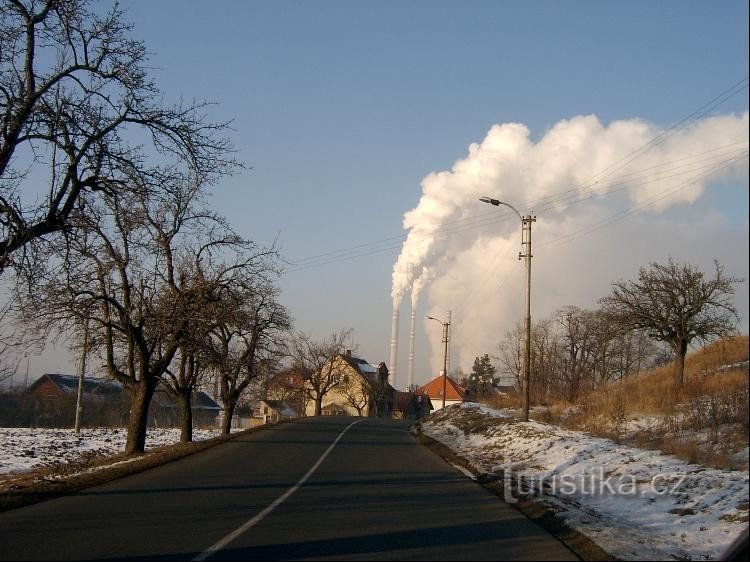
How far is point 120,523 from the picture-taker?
33.3 ft

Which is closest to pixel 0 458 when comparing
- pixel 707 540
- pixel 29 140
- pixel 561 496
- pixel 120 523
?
pixel 29 140

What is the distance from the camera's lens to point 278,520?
1062 centimetres

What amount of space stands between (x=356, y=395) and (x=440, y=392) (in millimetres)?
26335

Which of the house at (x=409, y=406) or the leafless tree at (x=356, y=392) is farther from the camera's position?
the house at (x=409, y=406)

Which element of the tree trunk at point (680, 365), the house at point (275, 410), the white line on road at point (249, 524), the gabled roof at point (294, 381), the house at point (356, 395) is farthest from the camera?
the house at point (356, 395)

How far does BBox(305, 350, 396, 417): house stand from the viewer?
9531cm

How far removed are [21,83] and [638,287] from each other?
2987 centimetres

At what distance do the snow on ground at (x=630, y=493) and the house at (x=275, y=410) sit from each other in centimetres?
6426

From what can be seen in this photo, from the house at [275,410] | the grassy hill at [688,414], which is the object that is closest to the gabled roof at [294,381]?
the house at [275,410]

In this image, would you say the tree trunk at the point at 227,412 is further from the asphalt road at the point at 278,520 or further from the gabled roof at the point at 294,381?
the gabled roof at the point at 294,381

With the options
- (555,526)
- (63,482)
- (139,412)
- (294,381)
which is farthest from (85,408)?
(555,526)

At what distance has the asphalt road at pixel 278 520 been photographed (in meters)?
8.47

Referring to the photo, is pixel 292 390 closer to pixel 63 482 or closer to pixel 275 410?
pixel 275 410

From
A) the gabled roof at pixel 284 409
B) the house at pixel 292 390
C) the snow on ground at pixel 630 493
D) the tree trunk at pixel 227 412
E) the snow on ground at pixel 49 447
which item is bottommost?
the snow on ground at pixel 49 447
